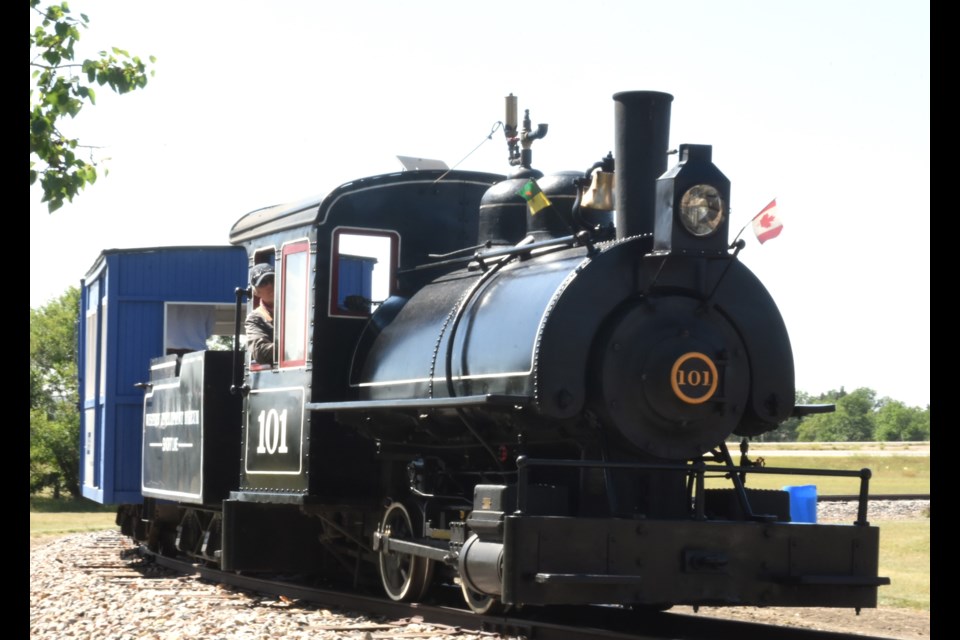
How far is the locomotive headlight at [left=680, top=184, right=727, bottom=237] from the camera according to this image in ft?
25.2

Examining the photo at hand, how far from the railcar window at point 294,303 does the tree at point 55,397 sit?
25104 mm

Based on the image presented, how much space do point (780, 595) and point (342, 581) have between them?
513 centimetres

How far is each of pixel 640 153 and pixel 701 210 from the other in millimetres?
568

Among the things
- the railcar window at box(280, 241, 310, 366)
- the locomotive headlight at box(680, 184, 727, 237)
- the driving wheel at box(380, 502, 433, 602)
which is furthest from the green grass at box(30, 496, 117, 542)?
the locomotive headlight at box(680, 184, 727, 237)

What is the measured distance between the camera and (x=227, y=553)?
10.7 m

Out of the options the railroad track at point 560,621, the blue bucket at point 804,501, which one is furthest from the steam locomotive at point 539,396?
the blue bucket at point 804,501

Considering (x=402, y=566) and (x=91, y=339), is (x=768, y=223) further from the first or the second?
(x=91, y=339)

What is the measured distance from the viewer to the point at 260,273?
1123 centimetres

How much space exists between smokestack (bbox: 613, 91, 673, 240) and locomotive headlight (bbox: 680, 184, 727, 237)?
0.34m

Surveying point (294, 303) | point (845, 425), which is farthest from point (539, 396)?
point (845, 425)

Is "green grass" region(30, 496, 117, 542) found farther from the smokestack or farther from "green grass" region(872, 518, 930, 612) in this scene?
the smokestack

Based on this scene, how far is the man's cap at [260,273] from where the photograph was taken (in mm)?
11133

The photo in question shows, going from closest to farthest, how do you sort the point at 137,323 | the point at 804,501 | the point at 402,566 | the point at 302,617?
1. the point at 302,617
2. the point at 402,566
3. the point at 804,501
4. the point at 137,323
